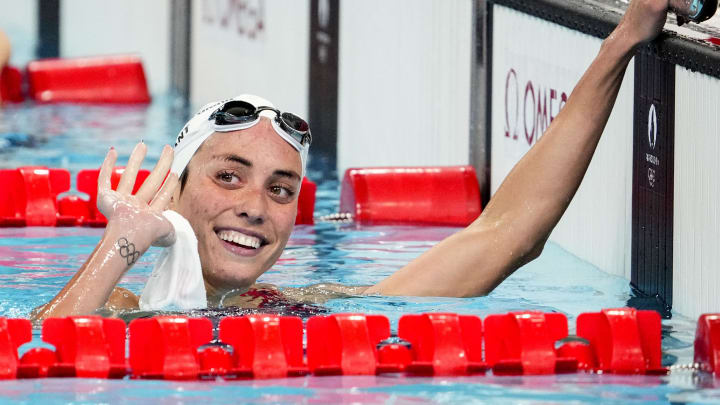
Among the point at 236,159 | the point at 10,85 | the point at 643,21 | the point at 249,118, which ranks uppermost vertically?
the point at 10,85

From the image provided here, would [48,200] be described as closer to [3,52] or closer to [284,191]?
[284,191]

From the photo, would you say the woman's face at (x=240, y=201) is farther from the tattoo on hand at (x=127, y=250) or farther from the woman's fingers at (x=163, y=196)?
the tattoo on hand at (x=127, y=250)

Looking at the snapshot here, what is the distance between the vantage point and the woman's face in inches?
140

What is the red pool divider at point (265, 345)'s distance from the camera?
126 inches

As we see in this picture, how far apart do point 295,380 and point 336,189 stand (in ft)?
13.9

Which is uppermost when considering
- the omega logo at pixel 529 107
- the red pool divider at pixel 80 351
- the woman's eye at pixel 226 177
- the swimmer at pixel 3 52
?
the swimmer at pixel 3 52

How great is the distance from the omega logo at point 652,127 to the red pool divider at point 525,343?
1.03 metres

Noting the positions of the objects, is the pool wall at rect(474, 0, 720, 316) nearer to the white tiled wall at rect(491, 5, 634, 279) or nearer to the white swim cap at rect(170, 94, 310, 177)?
the white tiled wall at rect(491, 5, 634, 279)

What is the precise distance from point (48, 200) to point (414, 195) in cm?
162

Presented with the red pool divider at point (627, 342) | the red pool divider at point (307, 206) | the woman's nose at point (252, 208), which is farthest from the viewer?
the red pool divider at point (307, 206)

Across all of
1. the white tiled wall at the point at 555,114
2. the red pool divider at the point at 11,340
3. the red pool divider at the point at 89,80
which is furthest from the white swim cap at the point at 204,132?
the red pool divider at the point at 89,80

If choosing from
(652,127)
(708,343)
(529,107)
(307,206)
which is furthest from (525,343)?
(307,206)

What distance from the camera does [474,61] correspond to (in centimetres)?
618

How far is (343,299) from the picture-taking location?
4.08 metres
